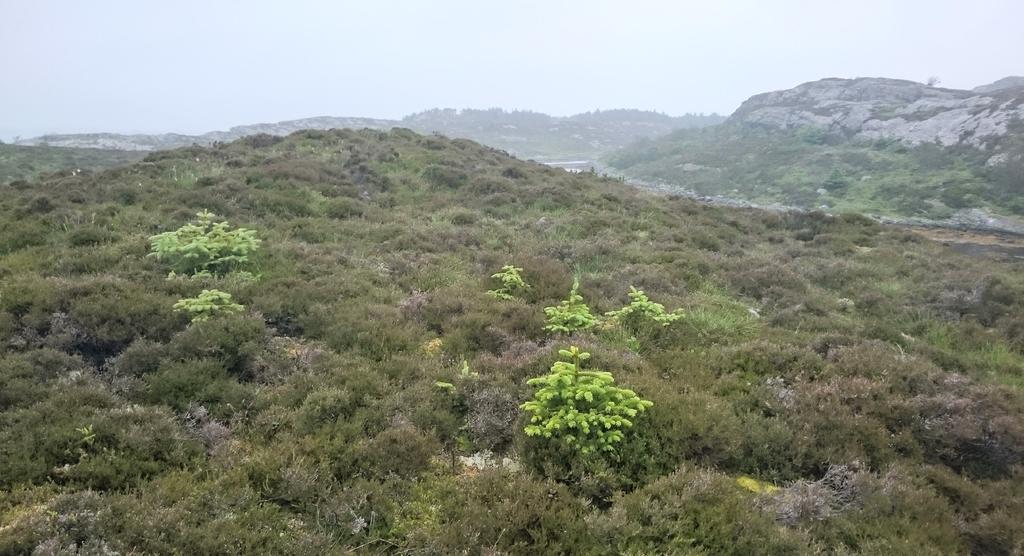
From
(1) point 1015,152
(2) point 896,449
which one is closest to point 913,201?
(1) point 1015,152

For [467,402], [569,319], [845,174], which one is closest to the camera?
[467,402]

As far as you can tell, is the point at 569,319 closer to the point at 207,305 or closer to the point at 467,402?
the point at 467,402

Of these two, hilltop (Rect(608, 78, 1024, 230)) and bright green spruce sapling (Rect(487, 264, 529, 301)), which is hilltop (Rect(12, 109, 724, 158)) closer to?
hilltop (Rect(608, 78, 1024, 230))

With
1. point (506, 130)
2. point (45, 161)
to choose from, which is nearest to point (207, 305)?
point (45, 161)

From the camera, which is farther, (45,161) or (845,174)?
(845,174)

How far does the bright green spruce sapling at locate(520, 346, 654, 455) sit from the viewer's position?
5.41m

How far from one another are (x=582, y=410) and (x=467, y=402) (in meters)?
1.40

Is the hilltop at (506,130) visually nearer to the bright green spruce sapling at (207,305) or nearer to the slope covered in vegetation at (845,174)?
the slope covered in vegetation at (845,174)

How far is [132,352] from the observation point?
674cm

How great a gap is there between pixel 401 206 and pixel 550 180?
8634 millimetres

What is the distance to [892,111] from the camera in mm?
63812

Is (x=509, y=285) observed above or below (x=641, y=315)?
above

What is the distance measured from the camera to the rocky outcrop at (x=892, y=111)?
48844 mm

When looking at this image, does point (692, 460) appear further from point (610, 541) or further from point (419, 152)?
point (419, 152)
